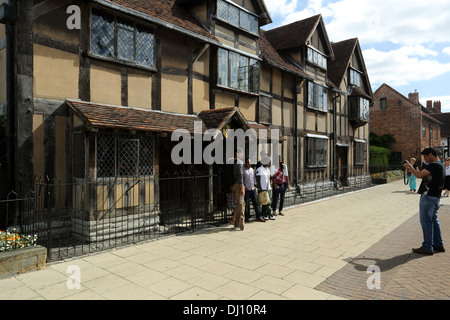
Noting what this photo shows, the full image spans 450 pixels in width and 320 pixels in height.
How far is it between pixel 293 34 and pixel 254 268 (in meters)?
14.4

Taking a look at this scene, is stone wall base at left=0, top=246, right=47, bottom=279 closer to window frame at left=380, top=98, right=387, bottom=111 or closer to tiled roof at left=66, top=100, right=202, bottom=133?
tiled roof at left=66, top=100, right=202, bottom=133

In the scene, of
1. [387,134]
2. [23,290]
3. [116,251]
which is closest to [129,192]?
[116,251]

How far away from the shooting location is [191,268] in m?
5.20

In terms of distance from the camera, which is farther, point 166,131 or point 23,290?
point 166,131

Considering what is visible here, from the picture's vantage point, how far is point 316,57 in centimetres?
1664

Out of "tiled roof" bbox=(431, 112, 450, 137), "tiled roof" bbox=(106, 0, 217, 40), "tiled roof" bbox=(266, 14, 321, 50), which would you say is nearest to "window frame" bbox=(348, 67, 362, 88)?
"tiled roof" bbox=(266, 14, 321, 50)

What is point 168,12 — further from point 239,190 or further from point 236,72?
point 239,190

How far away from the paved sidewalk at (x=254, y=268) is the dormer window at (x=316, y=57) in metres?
10.8

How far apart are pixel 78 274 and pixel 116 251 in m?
1.29

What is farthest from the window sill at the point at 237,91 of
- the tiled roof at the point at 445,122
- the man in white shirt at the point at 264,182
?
the tiled roof at the point at 445,122

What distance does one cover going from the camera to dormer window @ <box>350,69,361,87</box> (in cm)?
2053

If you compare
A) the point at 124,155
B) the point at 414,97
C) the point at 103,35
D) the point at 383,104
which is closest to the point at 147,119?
the point at 124,155

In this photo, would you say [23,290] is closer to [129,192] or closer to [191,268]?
[191,268]

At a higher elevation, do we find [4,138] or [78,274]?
[4,138]
